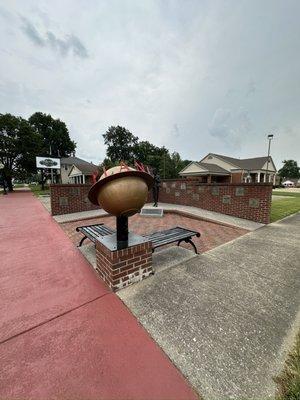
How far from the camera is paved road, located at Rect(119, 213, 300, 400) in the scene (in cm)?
177

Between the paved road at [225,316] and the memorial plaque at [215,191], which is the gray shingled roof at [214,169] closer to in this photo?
the memorial plaque at [215,191]

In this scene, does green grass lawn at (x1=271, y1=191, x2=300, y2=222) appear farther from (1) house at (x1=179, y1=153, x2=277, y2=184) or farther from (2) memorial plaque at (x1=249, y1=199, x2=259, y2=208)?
(1) house at (x1=179, y1=153, x2=277, y2=184)

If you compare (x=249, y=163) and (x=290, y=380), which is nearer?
(x=290, y=380)

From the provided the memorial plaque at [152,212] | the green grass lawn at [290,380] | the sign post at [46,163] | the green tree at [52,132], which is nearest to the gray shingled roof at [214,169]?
the sign post at [46,163]

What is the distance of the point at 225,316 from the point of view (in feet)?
8.19

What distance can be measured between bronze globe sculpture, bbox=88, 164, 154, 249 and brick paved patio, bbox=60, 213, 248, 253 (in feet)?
8.51

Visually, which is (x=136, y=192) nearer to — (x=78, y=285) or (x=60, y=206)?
(x=78, y=285)

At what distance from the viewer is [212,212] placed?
927 centimetres

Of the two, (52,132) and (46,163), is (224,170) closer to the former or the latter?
(46,163)

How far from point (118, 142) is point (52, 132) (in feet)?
68.5

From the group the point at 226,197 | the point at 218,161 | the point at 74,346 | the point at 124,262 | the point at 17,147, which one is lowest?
the point at 74,346

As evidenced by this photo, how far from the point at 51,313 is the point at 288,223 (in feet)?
27.7

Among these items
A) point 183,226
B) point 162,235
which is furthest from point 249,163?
point 162,235

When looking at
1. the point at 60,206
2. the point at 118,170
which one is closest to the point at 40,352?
the point at 118,170
